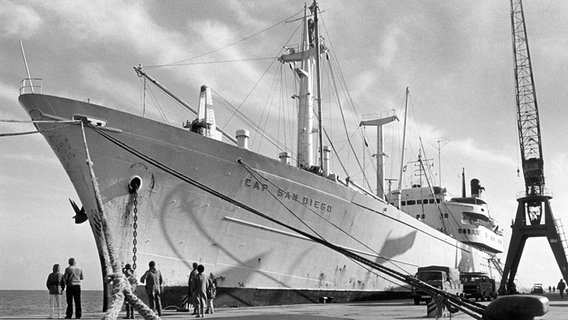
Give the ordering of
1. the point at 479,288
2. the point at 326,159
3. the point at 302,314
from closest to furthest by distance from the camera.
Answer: the point at 302,314, the point at 326,159, the point at 479,288

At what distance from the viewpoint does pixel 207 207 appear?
1716 cm

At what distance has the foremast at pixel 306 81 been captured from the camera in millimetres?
23062

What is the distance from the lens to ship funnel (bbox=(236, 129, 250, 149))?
1845cm

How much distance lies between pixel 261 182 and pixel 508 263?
92.8 feet

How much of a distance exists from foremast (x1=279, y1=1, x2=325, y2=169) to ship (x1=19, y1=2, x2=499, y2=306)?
8 cm

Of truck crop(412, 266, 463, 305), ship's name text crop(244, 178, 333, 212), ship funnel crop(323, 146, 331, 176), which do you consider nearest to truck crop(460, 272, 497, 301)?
truck crop(412, 266, 463, 305)

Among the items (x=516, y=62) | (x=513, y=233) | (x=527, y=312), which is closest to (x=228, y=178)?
(x=527, y=312)

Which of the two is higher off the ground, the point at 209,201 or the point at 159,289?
the point at 209,201

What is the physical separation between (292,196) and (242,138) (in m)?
2.92

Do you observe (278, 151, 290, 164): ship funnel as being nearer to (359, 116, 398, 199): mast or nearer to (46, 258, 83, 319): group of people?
(46, 258, 83, 319): group of people

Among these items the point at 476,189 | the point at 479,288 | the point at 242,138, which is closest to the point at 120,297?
the point at 242,138

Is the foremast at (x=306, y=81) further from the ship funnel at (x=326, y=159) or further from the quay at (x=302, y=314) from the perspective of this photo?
the quay at (x=302, y=314)

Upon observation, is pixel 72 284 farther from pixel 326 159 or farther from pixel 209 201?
pixel 326 159

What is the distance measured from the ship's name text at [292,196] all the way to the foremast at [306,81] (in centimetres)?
204
